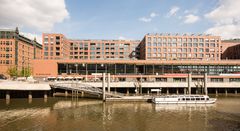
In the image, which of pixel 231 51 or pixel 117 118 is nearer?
pixel 117 118

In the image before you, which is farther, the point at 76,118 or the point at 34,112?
the point at 34,112

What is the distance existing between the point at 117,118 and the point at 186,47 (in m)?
102

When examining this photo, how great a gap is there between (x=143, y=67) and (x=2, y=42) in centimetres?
8993

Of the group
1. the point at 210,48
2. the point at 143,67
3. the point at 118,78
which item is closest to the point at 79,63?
the point at 118,78

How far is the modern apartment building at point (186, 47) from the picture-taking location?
127 metres

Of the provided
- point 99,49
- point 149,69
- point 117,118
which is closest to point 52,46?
point 99,49

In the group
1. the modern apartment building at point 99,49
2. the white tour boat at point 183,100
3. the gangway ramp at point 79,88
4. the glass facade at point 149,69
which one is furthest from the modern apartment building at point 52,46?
the white tour boat at point 183,100

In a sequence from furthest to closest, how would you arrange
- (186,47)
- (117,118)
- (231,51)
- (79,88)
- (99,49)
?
(99,49) < (231,51) < (186,47) < (79,88) < (117,118)

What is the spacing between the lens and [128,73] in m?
93.8

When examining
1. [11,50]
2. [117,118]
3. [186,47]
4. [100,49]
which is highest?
[100,49]

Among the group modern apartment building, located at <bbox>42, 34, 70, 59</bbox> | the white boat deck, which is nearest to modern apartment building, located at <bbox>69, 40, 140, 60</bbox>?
modern apartment building, located at <bbox>42, 34, 70, 59</bbox>

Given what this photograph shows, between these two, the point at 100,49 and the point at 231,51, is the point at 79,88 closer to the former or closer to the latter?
the point at 100,49

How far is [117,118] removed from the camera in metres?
40.1

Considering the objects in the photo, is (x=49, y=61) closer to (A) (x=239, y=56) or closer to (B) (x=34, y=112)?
(B) (x=34, y=112)
